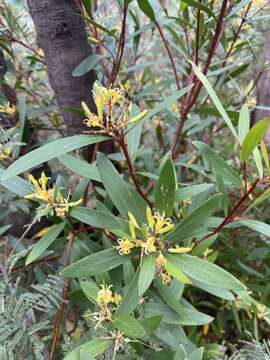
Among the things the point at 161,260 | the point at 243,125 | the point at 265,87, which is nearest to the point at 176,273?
the point at 161,260

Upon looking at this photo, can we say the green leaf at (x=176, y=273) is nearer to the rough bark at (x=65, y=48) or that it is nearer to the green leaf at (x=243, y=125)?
the green leaf at (x=243, y=125)

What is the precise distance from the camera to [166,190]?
20.2 inches

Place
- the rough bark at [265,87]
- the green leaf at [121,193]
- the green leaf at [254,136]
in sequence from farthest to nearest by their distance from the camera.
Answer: the rough bark at [265,87]
the green leaf at [121,193]
the green leaf at [254,136]

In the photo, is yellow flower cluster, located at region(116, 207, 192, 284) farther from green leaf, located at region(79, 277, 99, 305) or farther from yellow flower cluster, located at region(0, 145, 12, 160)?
yellow flower cluster, located at region(0, 145, 12, 160)

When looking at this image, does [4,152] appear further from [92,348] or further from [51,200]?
[92,348]

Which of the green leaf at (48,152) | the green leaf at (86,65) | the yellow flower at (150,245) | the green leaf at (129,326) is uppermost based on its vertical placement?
the green leaf at (86,65)

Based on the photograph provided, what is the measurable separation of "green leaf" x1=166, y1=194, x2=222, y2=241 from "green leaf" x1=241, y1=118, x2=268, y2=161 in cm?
7

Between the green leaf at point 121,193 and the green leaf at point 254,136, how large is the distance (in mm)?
168

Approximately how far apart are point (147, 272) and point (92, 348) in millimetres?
145

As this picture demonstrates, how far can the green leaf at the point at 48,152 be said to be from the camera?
0.46 meters

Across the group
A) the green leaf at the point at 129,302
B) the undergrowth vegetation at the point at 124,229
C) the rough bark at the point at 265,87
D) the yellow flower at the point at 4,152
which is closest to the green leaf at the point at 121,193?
the undergrowth vegetation at the point at 124,229

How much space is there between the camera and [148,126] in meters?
1.70

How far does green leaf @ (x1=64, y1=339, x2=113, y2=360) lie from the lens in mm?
516

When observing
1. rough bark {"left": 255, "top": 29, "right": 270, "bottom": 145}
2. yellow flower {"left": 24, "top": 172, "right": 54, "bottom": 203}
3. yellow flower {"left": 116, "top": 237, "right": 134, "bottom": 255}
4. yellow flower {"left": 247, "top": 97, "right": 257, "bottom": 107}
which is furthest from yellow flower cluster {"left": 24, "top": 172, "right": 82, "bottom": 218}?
rough bark {"left": 255, "top": 29, "right": 270, "bottom": 145}
